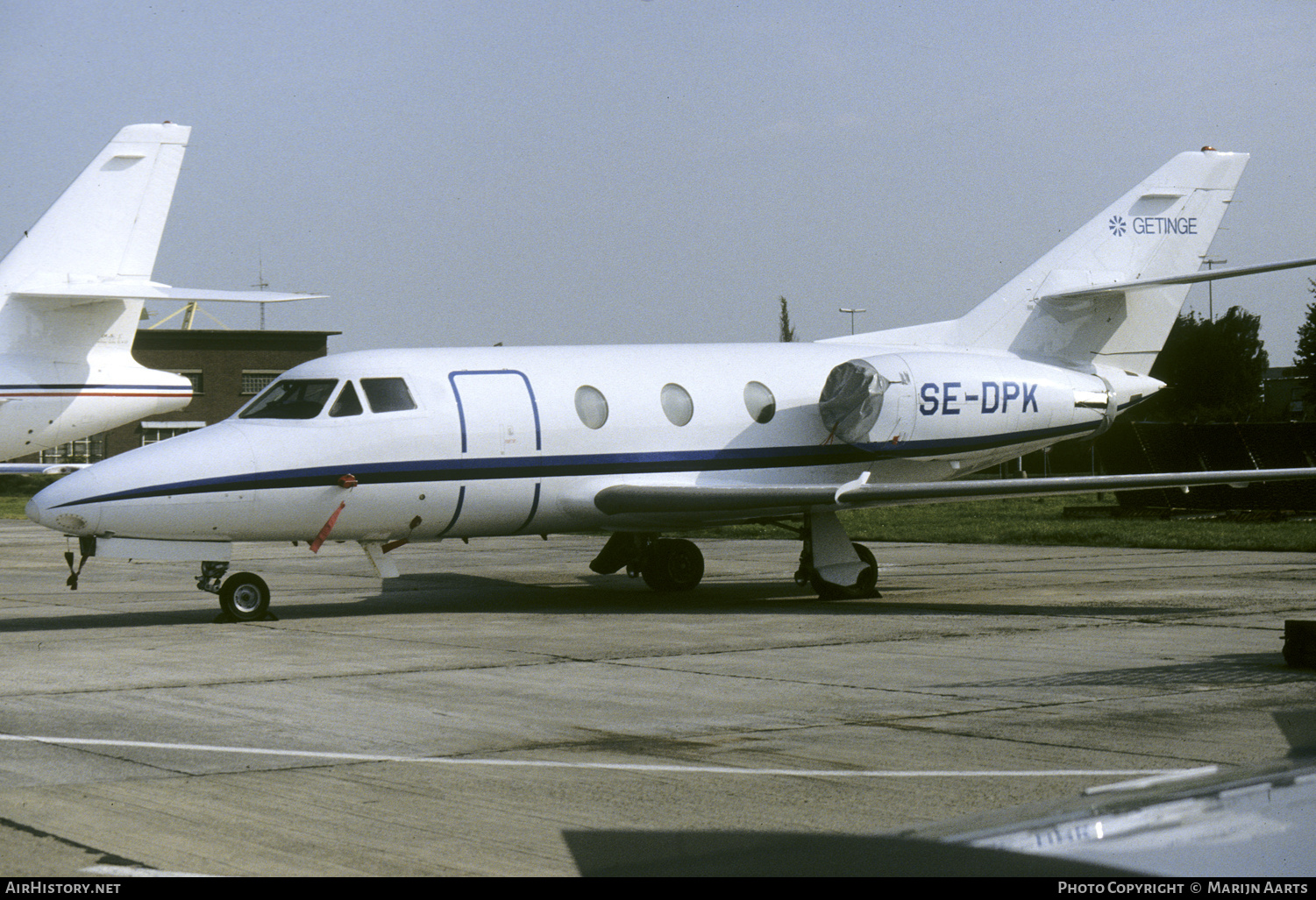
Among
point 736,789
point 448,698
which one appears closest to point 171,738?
point 448,698

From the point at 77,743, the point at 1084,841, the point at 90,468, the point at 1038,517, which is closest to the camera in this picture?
the point at 1084,841

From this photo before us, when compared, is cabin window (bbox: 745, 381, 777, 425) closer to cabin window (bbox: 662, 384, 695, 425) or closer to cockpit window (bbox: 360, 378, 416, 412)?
cabin window (bbox: 662, 384, 695, 425)

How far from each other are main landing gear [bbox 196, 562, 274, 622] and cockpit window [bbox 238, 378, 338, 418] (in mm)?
1602

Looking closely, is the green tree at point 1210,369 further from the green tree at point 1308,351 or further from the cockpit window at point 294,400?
the cockpit window at point 294,400

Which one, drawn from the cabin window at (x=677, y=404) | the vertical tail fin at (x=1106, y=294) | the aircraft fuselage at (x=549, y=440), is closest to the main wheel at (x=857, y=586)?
the aircraft fuselage at (x=549, y=440)

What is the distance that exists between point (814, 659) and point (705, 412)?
5.62 meters

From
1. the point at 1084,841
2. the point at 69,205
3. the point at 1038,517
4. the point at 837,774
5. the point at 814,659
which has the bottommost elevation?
the point at 1038,517

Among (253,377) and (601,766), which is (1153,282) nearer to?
(601,766)

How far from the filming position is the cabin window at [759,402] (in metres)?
16.8

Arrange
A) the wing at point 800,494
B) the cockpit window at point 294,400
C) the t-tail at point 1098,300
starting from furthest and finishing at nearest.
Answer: the t-tail at point 1098,300 → the wing at point 800,494 → the cockpit window at point 294,400

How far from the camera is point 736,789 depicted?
21.4 feet

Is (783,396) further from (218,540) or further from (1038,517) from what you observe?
(1038,517)

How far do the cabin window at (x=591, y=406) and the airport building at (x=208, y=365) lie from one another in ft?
189

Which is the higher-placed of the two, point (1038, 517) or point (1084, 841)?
point (1084, 841)
